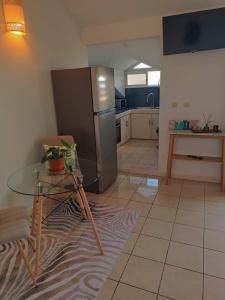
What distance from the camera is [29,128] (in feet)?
8.25

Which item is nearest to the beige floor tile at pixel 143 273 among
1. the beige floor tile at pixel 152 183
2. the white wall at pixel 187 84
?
the beige floor tile at pixel 152 183

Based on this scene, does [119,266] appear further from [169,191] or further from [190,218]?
[169,191]

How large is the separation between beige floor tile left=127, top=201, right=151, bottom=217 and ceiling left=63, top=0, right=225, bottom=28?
2482 millimetres

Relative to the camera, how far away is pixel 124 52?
471cm

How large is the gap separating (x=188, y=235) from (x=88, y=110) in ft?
5.92

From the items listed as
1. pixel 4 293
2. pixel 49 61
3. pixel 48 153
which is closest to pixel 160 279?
pixel 4 293

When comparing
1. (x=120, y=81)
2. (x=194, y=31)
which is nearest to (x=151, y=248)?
(x=194, y=31)

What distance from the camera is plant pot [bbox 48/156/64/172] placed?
1.92m

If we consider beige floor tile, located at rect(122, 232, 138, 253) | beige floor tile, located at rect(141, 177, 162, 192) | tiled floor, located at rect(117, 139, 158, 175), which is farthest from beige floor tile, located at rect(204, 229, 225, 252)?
tiled floor, located at rect(117, 139, 158, 175)

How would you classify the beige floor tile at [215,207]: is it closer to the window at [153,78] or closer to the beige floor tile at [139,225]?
the beige floor tile at [139,225]

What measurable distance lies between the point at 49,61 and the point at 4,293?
8.16 ft

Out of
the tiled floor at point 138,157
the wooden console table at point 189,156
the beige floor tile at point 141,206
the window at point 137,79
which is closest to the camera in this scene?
the beige floor tile at point 141,206

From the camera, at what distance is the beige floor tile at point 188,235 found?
202 cm

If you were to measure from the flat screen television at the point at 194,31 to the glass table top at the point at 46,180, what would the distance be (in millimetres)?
1931
